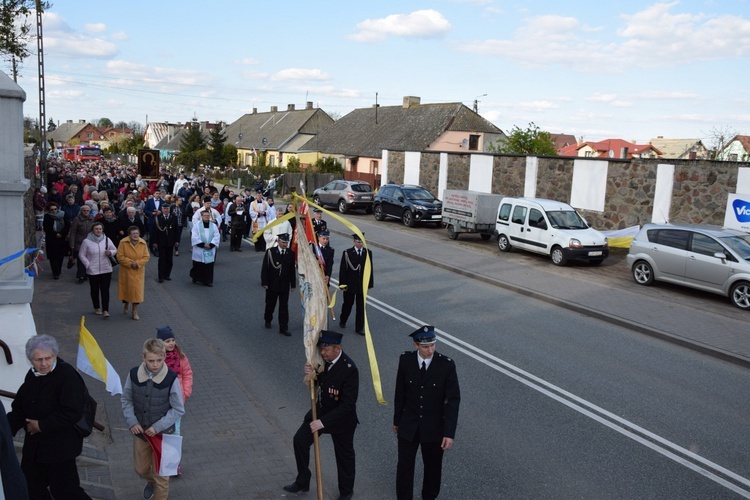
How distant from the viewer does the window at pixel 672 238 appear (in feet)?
51.7

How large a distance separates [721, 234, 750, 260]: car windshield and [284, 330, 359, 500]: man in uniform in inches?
473

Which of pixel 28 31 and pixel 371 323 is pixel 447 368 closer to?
pixel 371 323

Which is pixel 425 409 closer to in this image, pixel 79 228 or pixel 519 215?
pixel 79 228

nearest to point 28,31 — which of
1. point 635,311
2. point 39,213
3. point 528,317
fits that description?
point 39,213

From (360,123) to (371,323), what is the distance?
48.2 meters

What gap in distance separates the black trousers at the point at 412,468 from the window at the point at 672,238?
12092 millimetres

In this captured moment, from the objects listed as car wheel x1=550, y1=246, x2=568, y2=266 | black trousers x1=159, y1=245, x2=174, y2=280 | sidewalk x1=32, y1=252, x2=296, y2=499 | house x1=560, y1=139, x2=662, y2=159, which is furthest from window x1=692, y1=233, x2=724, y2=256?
house x1=560, y1=139, x2=662, y2=159

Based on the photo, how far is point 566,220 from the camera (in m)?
20.1

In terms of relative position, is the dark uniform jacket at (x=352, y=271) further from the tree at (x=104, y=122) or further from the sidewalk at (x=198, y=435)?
the tree at (x=104, y=122)


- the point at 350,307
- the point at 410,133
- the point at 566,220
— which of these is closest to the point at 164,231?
the point at 350,307

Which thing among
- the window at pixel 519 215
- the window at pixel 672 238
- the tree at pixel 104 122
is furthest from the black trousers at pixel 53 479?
the tree at pixel 104 122

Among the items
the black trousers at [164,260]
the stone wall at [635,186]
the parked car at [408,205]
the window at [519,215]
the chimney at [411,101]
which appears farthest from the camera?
the chimney at [411,101]

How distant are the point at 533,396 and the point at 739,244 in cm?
903

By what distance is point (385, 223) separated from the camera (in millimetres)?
29438
